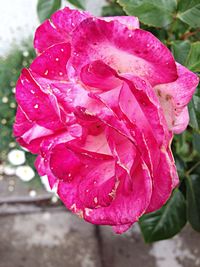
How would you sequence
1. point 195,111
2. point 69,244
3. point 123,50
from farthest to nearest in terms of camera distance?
point 69,244 → point 195,111 → point 123,50

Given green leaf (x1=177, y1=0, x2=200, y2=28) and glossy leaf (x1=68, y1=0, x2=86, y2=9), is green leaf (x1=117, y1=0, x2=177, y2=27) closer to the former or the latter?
green leaf (x1=177, y1=0, x2=200, y2=28)

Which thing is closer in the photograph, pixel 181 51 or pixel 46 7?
pixel 181 51

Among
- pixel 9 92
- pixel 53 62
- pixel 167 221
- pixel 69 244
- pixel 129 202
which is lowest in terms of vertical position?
pixel 69 244

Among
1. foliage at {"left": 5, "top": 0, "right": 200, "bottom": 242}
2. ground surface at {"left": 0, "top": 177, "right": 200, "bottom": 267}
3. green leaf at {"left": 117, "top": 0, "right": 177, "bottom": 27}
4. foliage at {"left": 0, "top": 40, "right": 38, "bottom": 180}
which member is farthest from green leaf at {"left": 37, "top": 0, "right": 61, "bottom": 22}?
ground surface at {"left": 0, "top": 177, "right": 200, "bottom": 267}

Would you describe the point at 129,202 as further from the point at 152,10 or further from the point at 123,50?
the point at 152,10

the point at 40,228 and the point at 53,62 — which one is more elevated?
the point at 53,62

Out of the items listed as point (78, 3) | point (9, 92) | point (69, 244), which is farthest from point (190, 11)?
point (69, 244)

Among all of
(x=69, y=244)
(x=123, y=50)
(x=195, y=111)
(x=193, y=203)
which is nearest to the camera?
(x=123, y=50)
